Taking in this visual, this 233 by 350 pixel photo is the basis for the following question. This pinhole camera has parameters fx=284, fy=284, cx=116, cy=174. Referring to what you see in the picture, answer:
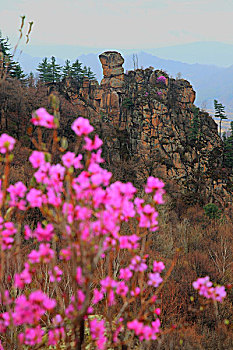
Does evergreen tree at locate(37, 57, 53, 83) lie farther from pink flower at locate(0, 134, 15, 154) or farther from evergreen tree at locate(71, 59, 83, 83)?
pink flower at locate(0, 134, 15, 154)

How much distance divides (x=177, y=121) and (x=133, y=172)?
1111 cm

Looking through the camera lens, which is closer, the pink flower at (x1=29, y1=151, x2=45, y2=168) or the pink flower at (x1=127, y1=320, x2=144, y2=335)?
the pink flower at (x1=29, y1=151, x2=45, y2=168)

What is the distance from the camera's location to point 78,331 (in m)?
2.06

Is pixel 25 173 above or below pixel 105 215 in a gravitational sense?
above

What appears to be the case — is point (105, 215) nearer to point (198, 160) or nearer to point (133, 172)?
point (133, 172)

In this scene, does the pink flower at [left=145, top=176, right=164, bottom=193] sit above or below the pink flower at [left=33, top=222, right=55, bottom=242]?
above

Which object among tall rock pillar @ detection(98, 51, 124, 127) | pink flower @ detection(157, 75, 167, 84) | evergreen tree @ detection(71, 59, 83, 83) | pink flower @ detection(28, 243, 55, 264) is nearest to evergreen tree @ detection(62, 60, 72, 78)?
evergreen tree @ detection(71, 59, 83, 83)

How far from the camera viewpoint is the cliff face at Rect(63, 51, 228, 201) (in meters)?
33.4

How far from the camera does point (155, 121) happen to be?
114 ft

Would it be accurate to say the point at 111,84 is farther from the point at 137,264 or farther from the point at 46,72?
the point at 137,264

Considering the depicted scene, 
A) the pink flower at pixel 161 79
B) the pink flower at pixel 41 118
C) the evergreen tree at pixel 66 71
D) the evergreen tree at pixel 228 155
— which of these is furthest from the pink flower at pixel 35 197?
the pink flower at pixel 161 79

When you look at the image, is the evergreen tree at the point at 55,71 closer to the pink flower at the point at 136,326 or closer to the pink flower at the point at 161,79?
the pink flower at the point at 161,79

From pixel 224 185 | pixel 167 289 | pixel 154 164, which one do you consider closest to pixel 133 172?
pixel 154 164

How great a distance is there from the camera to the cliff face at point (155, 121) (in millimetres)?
33375
